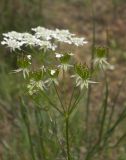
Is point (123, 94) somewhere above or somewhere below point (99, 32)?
below

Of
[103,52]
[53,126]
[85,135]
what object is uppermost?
[103,52]

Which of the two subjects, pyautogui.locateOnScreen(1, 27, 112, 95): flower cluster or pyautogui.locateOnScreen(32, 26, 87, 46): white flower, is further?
pyautogui.locateOnScreen(32, 26, 87, 46): white flower

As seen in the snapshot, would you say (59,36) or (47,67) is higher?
(59,36)

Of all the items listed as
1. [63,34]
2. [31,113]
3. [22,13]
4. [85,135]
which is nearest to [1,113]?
[31,113]

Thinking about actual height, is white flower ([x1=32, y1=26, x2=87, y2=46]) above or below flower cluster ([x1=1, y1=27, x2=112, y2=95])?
above

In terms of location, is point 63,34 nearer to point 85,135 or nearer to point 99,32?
point 85,135

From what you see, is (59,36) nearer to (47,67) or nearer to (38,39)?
(38,39)

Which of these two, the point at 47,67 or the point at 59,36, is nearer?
the point at 47,67

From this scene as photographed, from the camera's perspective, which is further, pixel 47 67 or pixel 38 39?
pixel 38 39

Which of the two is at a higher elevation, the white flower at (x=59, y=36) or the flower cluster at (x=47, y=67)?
the white flower at (x=59, y=36)

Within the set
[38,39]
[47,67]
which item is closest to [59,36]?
[38,39]

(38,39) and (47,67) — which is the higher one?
(38,39)
